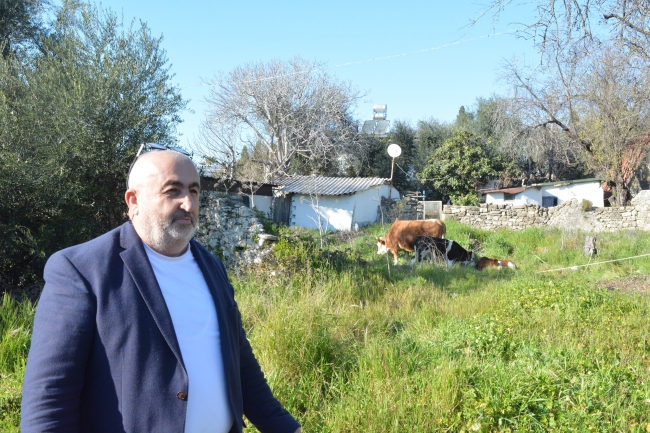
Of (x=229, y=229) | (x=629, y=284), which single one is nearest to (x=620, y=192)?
(x=629, y=284)

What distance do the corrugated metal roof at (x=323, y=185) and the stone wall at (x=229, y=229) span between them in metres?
12.2

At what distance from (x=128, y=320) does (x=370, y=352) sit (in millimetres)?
2971

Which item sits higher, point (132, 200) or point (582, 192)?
point (582, 192)

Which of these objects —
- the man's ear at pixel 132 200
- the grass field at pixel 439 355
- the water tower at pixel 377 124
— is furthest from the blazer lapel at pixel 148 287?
the water tower at pixel 377 124

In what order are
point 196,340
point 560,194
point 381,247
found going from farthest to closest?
point 560,194 < point 381,247 < point 196,340

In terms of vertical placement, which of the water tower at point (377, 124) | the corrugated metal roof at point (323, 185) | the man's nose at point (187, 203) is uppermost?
the water tower at point (377, 124)

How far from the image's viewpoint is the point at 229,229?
36.1 ft

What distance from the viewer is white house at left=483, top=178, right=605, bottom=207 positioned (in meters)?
Answer: 29.5

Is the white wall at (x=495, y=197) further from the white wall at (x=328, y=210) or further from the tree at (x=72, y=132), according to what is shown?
the tree at (x=72, y=132)

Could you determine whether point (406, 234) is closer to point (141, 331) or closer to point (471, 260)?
point (471, 260)

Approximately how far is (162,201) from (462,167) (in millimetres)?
30699

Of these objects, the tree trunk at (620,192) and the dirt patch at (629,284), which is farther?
the tree trunk at (620,192)

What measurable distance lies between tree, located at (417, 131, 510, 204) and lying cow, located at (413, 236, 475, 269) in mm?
16968

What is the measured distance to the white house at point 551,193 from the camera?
2947cm
